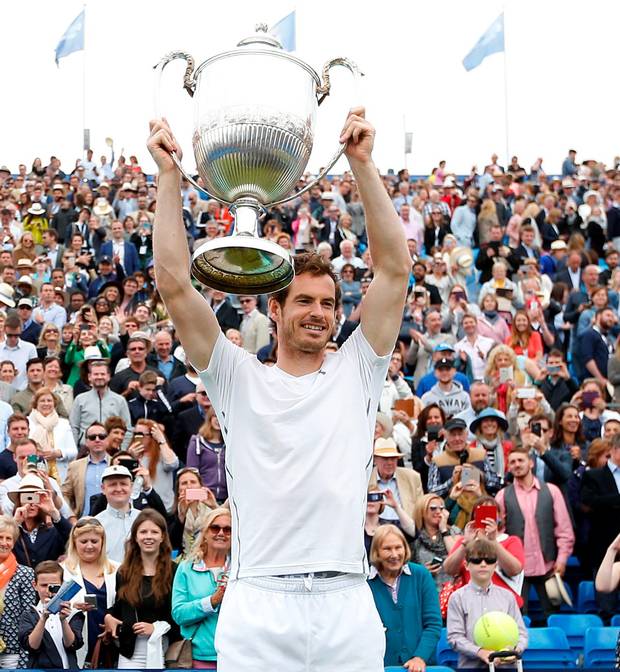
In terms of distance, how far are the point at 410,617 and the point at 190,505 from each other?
2144 mm

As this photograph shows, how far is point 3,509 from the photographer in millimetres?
8805

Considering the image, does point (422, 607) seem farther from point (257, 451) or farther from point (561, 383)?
point (561, 383)

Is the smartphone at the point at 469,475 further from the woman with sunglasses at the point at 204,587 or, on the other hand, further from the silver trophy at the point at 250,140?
the silver trophy at the point at 250,140

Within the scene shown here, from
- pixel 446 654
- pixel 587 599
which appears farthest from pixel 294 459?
pixel 587 599

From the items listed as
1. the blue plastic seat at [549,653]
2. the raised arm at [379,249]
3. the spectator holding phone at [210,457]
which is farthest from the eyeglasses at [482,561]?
the raised arm at [379,249]

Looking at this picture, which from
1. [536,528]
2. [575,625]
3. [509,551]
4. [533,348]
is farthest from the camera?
[533,348]

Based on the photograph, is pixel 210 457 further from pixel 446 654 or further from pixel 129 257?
pixel 129 257

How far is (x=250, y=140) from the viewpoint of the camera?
11.8 ft

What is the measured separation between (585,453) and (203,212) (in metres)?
9.51

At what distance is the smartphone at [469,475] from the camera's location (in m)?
9.41

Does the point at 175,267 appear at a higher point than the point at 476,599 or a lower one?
higher

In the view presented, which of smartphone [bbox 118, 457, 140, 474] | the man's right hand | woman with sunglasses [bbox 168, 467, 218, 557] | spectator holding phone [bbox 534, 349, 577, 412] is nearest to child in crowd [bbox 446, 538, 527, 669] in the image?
woman with sunglasses [bbox 168, 467, 218, 557]

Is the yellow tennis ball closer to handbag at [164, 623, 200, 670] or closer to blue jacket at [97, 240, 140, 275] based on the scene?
A: handbag at [164, 623, 200, 670]

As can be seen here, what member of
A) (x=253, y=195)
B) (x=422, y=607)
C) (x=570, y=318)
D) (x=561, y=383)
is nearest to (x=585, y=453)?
(x=561, y=383)
